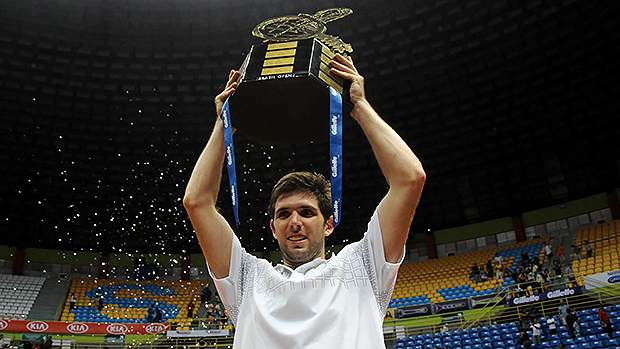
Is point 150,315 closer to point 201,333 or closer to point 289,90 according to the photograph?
point 201,333

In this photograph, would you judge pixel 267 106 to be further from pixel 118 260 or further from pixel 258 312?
pixel 118 260

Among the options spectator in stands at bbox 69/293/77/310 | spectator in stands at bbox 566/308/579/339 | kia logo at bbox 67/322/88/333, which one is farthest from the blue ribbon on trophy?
spectator in stands at bbox 69/293/77/310

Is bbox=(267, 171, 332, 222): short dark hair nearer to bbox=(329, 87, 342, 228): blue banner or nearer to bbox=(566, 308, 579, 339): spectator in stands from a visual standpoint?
bbox=(329, 87, 342, 228): blue banner

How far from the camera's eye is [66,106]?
70.4ft

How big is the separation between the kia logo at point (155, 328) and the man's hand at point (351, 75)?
68.4 feet

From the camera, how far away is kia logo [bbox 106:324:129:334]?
20344 mm

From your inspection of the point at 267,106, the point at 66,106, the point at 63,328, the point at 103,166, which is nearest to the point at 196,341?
the point at 63,328

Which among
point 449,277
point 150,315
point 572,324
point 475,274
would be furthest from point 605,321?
point 150,315

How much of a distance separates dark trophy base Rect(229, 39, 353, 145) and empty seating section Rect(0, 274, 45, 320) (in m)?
23.2

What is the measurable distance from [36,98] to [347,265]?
2279 centimetres

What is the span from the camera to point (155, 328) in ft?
68.2

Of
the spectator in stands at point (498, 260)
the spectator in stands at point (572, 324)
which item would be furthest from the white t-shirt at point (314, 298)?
the spectator in stands at point (498, 260)

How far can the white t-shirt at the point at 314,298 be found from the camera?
1726 millimetres

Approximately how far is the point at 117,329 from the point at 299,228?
21196 mm
